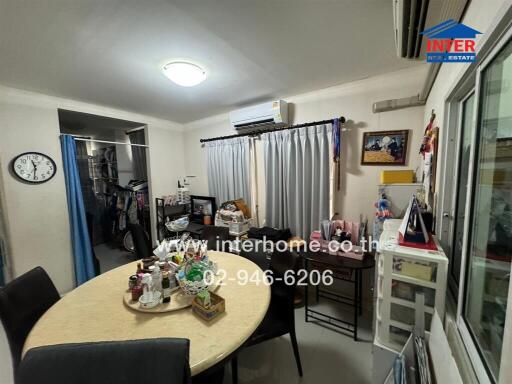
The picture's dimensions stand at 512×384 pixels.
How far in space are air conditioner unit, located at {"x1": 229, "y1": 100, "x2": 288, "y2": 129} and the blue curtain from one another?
212cm

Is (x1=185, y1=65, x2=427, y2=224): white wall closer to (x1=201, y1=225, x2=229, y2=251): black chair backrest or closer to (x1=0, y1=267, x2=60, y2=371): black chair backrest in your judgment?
(x1=201, y1=225, x2=229, y2=251): black chair backrest

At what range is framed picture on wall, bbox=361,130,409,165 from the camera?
204 centimetres

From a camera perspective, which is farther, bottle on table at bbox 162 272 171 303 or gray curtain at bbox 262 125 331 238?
gray curtain at bbox 262 125 331 238

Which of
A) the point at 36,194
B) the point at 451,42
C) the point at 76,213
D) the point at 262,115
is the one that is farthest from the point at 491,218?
the point at 36,194

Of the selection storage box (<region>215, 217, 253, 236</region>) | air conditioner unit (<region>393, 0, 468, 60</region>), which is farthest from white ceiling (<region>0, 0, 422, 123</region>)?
storage box (<region>215, 217, 253, 236</region>)

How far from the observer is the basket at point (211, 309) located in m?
1.11

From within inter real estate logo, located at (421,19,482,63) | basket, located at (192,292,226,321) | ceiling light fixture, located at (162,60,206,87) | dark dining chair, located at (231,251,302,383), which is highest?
ceiling light fixture, located at (162,60,206,87)

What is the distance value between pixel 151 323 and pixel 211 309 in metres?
0.32

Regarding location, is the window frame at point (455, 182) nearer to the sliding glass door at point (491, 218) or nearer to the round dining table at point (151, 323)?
the sliding glass door at point (491, 218)

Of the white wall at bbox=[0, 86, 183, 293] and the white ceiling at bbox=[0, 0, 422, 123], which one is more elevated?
the white ceiling at bbox=[0, 0, 422, 123]

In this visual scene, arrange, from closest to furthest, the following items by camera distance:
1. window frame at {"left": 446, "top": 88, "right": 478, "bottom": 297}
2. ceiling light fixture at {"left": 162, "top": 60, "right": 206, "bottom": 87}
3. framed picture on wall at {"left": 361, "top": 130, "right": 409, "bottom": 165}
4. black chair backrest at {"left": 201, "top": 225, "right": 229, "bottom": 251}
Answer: window frame at {"left": 446, "top": 88, "right": 478, "bottom": 297} → ceiling light fixture at {"left": 162, "top": 60, "right": 206, "bottom": 87} → framed picture on wall at {"left": 361, "top": 130, "right": 409, "bottom": 165} → black chair backrest at {"left": 201, "top": 225, "right": 229, "bottom": 251}

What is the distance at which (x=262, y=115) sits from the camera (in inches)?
105

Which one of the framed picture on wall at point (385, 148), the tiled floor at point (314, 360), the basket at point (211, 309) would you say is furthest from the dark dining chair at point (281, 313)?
the framed picture on wall at point (385, 148)

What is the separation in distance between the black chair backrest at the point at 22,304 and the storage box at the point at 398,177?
2745 millimetres
